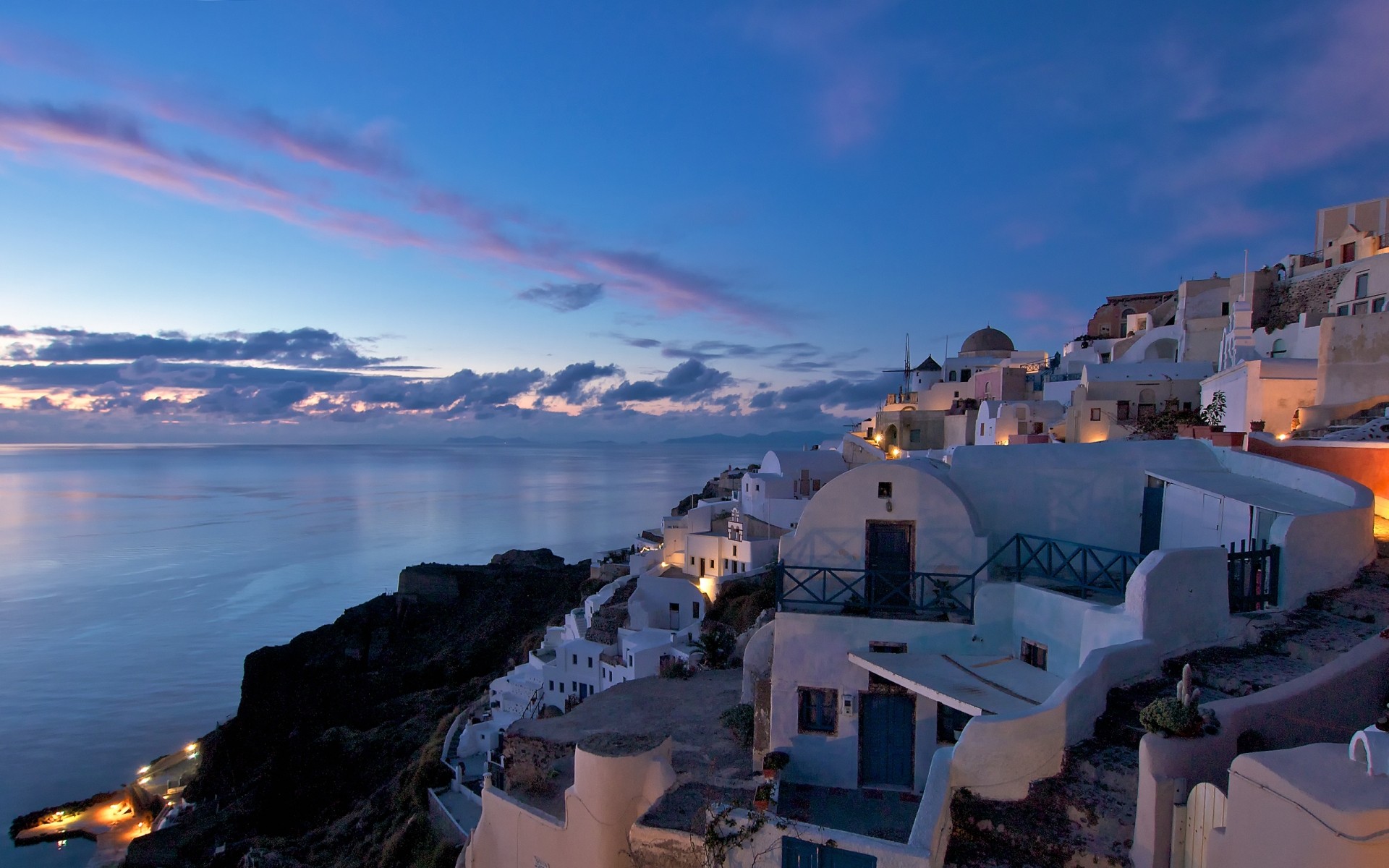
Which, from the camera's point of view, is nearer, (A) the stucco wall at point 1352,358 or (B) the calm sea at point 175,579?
(A) the stucco wall at point 1352,358

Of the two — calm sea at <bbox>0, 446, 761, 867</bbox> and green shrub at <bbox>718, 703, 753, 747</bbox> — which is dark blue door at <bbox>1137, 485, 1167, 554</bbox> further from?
calm sea at <bbox>0, 446, 761, 867</bbox>

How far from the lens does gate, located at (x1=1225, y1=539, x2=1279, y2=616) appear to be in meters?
7.75

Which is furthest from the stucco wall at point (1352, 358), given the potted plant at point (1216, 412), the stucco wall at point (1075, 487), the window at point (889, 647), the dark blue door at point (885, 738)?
the dark blue door at point (885, 738)

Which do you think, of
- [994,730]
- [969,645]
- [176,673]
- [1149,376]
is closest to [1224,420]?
[1149,376]

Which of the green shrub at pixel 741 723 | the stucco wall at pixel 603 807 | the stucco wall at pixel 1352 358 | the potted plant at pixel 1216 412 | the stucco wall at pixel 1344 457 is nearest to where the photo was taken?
the stucco wall at pixel 603 807

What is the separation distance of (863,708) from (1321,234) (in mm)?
35721

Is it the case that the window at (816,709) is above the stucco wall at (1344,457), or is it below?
below

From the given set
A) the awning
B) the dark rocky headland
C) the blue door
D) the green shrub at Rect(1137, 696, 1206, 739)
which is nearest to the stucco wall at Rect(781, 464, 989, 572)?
the awning

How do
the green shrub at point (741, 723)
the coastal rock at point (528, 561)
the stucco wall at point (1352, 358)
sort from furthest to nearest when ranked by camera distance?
the coastal rock at point (528, 561) → the stucco wall at point (1352, 358) → the green shrub at point (741, 723)

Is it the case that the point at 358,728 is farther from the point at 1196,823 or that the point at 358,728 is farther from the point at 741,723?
the point at 1196,823

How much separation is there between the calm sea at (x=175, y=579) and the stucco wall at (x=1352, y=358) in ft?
135

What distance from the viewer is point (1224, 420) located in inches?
712

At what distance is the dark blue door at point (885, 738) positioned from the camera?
918 centimetres

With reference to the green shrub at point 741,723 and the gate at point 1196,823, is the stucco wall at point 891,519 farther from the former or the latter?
the gate at point 1196,823
